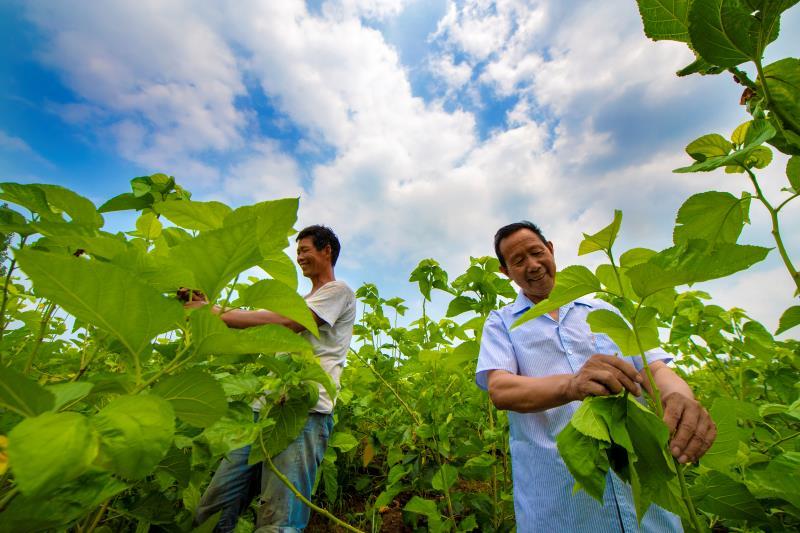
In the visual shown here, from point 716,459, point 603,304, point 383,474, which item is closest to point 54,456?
point 716,459

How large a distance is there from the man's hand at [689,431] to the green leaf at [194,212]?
1090 mm

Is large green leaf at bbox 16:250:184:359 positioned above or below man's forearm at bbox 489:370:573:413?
below

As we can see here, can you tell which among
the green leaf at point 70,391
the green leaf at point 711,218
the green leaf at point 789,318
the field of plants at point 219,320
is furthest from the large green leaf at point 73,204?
the green leaf at point 789,318

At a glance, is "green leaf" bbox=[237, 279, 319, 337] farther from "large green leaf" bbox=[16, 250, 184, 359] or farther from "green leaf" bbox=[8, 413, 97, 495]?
"green leaf" bbox=[8, 413, 97, 495]

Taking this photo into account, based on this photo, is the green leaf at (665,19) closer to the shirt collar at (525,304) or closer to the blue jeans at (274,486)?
the shirt collar at (525,304)

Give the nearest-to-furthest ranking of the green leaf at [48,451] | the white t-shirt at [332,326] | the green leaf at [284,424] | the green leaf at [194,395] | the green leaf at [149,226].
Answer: the green leaf at [48,451], the green leaf at [194,395], the green leaf at [149,226], the green leaf at [284,424], the white t-shirt at [332,326]

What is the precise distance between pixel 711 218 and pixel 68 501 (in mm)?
1105

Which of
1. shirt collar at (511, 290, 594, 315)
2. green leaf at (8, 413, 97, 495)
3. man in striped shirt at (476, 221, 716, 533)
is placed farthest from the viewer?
shirt collar at (511, 290, 594, 315)

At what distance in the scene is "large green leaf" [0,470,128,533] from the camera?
470 millimetres

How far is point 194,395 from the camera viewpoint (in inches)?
21.8

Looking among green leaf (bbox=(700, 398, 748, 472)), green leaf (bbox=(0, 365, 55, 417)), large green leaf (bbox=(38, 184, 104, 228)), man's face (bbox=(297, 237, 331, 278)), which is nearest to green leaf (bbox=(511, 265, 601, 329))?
green leaf (bbox=(700, 398, 748, 472))

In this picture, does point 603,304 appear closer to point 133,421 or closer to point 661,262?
point 661,262

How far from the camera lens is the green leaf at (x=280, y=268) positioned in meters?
0.83

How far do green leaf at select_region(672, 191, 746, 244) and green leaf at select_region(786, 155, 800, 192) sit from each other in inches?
3.1
